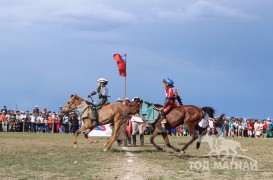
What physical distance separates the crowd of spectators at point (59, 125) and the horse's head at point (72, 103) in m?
24.0

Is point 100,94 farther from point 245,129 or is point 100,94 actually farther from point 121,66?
point 245,129

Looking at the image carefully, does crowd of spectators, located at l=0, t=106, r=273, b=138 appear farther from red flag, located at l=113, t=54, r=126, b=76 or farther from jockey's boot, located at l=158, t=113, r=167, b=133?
jockey's boot, located at l=158, t=113, r=167, b=133

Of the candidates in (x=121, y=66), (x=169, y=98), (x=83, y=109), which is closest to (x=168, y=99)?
(x=169, y=98)

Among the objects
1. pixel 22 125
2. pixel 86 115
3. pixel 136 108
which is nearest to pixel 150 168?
pixel 136 108

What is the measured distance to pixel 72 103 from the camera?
21109mm

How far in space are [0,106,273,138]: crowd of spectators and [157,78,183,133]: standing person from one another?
27928mm

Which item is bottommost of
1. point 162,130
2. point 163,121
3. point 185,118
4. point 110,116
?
point 162,130

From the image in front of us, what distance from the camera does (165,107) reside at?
686 inches

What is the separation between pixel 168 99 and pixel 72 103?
5.37 meters

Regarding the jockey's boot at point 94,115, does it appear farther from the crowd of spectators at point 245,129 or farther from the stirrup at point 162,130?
the crowd of spectators at point 245,129

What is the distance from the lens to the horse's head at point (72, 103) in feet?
69.0

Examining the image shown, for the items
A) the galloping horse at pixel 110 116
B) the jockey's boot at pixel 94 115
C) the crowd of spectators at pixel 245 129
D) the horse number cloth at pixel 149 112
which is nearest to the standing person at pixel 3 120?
the crowd of spectators at pixel 245 129

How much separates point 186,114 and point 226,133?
32070mm

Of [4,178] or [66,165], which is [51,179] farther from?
[66,165]
